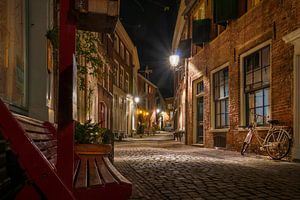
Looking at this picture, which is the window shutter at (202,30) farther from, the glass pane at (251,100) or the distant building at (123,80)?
the distant building at (123,80)

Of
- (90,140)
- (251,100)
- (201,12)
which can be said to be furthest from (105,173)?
(201,12)

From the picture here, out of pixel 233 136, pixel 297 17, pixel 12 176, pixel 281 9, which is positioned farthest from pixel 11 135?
pixel 233 136

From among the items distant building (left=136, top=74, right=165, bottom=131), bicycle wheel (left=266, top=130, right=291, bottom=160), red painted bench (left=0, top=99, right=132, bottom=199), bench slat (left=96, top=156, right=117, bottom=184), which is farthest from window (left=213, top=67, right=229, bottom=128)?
distant building (left=136, top=74, right=165, bottom=131)

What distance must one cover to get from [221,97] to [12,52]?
34.6ft

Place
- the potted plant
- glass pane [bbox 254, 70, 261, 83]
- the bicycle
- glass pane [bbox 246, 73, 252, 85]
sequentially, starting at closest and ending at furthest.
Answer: the potted plant → the bicycle → glass pane [bbox 254, 70, 261, 83] → glass pane [bbox 246, 73, 252, 85]

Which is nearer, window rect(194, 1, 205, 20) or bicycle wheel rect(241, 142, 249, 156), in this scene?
bicycle wheel rect(241, 142, 249, 156)

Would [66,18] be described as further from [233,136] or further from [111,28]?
[233,136]

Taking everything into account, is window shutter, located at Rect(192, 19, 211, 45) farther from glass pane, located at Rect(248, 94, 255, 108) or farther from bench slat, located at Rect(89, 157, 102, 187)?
bench slat, located at Rect(89, 157, 102, 187)

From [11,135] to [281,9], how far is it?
8.55 m

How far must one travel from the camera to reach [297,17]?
27.9 feet

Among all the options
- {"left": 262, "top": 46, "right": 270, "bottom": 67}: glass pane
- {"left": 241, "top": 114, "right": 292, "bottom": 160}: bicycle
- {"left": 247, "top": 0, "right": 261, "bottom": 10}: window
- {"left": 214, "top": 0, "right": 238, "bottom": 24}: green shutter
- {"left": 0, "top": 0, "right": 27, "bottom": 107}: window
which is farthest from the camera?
{"left": 214, "top": 0, "right": 238, "bottom": 24}: green shutter

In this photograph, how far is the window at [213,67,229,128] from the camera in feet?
45.5

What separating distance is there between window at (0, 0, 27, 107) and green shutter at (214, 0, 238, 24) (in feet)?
27.9

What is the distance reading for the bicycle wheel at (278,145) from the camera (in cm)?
877
